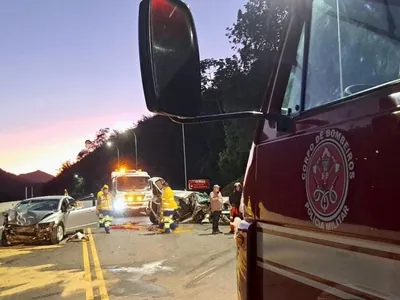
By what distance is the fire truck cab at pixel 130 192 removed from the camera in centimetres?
2778

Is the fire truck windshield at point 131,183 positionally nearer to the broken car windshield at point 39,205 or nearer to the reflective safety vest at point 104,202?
the reflective safety vest at point 104,202

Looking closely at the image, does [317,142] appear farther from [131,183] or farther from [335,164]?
[131,183]

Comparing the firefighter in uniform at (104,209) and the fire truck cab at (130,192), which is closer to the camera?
the firefighter in uniform at (104,209)

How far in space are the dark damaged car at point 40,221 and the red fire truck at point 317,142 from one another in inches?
533

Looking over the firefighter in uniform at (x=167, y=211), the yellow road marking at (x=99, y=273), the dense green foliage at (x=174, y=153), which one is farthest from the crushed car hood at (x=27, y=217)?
the dense green foliage at (x=174, y=153)

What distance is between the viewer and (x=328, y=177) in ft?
5.12

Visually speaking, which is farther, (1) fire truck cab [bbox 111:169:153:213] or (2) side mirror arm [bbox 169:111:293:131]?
(1) fire truck cab [bbox 111:169:153:213]

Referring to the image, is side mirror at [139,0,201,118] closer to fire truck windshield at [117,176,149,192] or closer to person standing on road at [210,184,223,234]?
person standing on road at [210,184,223,234]

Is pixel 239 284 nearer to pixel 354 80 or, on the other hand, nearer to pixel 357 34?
pixel 354 80

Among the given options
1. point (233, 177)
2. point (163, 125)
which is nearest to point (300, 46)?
point (233, 177)

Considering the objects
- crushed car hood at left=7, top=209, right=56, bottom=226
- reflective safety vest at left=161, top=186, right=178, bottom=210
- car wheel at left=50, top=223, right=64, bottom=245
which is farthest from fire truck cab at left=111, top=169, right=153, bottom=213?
crushed car hood at left=7, top=209, right=56, bottom=226

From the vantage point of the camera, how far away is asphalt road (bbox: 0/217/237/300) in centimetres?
762

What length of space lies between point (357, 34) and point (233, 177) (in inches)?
1740

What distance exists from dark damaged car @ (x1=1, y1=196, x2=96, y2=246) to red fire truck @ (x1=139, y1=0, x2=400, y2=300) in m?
13.5
